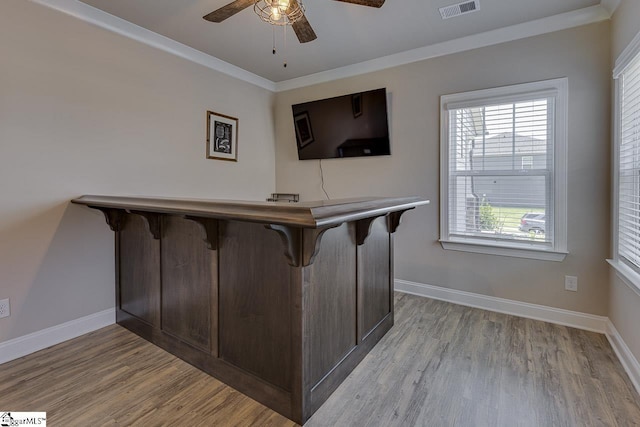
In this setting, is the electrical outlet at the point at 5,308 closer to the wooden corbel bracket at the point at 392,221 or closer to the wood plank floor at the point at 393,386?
the wood plank floor at the point at 393,386

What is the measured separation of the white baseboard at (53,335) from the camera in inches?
82.8

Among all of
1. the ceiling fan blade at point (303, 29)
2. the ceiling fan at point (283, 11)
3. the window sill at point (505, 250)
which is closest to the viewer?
the ceiling fan at point (283, 11)

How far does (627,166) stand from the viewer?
2074mm

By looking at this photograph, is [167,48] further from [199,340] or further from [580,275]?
[580,275]

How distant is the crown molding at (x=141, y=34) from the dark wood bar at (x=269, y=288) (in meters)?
1.40

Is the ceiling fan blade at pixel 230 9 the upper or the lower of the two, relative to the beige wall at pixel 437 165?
upper

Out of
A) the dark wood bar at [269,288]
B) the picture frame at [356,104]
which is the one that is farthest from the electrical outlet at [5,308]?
the picture frame at [356,104]

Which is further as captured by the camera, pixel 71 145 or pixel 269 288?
pixel 71 145

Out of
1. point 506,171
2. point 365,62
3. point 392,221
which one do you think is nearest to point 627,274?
point 506,171

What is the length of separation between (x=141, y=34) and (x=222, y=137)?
1.16 metres

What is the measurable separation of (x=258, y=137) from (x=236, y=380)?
2.98 m

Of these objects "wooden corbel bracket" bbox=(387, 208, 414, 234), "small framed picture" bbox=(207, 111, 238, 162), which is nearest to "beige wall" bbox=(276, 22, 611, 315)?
"small framed picture" bbox=(207, 111, 238, 162)

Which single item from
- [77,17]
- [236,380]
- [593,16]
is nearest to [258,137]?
[77,17]

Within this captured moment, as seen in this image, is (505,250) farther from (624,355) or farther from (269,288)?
(269,288)
